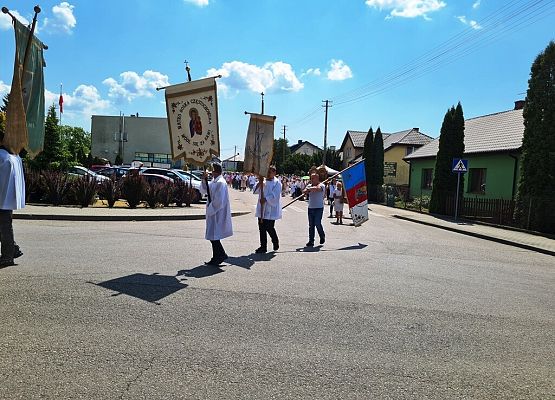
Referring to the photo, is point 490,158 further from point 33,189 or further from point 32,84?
point 32,84

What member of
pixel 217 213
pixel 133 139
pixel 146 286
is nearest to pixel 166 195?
pixel 217 213

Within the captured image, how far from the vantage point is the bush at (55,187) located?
1745 cm

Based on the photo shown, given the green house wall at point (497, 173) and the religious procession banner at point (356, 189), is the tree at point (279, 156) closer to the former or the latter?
the green house wall at point (497, 173)

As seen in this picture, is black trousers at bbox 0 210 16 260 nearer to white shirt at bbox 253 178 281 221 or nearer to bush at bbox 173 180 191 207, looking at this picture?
white shirt at bbox 253 178 281 221

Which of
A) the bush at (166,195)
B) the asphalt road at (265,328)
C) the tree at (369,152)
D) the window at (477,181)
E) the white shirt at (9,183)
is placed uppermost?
the tree at (369,152)

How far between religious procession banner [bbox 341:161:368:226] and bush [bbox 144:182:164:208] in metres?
8.80

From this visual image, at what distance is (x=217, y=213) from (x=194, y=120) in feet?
5.88

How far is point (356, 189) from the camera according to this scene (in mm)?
13570

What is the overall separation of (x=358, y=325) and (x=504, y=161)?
2285 centimetres

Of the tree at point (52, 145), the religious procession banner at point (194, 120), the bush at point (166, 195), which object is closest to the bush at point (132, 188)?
the bush at point (166, 195)

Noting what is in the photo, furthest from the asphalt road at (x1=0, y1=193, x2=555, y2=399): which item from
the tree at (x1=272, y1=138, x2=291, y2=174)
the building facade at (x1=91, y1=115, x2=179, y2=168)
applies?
the tree at (x1=272, y1=138, x2=291, y2=174)

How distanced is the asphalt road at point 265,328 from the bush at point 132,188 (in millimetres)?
9178

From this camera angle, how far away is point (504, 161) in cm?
2484

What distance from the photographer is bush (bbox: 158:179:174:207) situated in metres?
19.6
